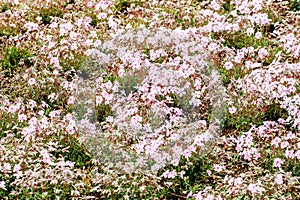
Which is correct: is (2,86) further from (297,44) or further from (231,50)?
(297,44)

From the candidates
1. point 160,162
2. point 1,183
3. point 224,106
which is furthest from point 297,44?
point 1,183

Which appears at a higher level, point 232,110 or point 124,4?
point 124,4

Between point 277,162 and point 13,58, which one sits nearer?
point 277,162

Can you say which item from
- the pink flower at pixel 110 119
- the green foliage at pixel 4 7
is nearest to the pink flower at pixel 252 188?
the pink flower at pixel 110 119

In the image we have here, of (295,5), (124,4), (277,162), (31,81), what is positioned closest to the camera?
(277,162)

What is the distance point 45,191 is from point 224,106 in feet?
6.40

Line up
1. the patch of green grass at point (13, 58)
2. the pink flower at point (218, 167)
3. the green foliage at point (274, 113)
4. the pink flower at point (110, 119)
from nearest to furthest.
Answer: the pink flower at point (218, 167), the pink flower at point (110, 119), the green foliage at point (274, 113), the patch of green grass at point (13, 58)

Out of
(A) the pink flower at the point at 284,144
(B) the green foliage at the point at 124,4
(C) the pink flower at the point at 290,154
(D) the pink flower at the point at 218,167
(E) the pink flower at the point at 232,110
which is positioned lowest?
(D) the pink flower at the point at 218,167

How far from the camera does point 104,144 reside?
5105 mm

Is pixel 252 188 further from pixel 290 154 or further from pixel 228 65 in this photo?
pixel 228 65

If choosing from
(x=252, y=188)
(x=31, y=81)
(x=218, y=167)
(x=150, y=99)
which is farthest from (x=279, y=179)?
(x=31, y=81)

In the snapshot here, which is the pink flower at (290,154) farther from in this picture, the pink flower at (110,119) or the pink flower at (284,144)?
the pink flower at (110,119)

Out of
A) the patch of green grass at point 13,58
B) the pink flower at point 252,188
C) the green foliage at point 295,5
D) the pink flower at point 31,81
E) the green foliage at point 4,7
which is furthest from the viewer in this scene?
the green foliage at point 4,7

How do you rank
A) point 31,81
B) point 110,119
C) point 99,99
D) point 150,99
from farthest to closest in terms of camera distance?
point 31,81 → point 99,99 → point 150,99 → point 110,119
